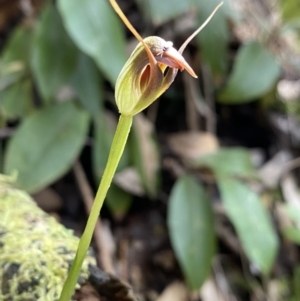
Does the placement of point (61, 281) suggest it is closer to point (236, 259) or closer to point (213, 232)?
point (213, 232)

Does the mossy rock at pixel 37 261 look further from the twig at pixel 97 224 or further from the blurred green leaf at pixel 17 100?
the blurred green leaf at pixel 17 100

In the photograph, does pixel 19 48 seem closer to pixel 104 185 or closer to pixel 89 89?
pixel 89 89

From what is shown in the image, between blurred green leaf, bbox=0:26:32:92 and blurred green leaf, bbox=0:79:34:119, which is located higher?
blurred green leaf, bbox=0:26:32:92

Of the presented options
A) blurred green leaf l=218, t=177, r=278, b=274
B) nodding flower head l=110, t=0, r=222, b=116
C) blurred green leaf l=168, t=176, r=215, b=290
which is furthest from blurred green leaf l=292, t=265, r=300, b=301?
nodding flower head l=110, t=0, r=222, b=116

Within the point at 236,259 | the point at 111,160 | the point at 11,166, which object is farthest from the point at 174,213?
the point at 111,160

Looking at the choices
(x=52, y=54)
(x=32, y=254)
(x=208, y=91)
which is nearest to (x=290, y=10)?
(x=208, y=91)

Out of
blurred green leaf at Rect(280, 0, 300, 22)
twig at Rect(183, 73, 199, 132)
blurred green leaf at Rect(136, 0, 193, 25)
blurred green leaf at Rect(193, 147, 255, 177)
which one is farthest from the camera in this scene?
twig at Rect(183, 73, 199, 132)

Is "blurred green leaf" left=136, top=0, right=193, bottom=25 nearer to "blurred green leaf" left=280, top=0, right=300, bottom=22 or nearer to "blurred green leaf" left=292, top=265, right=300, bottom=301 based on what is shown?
"blurred green leaf" left=280, top=0, right=300, bottom=22
